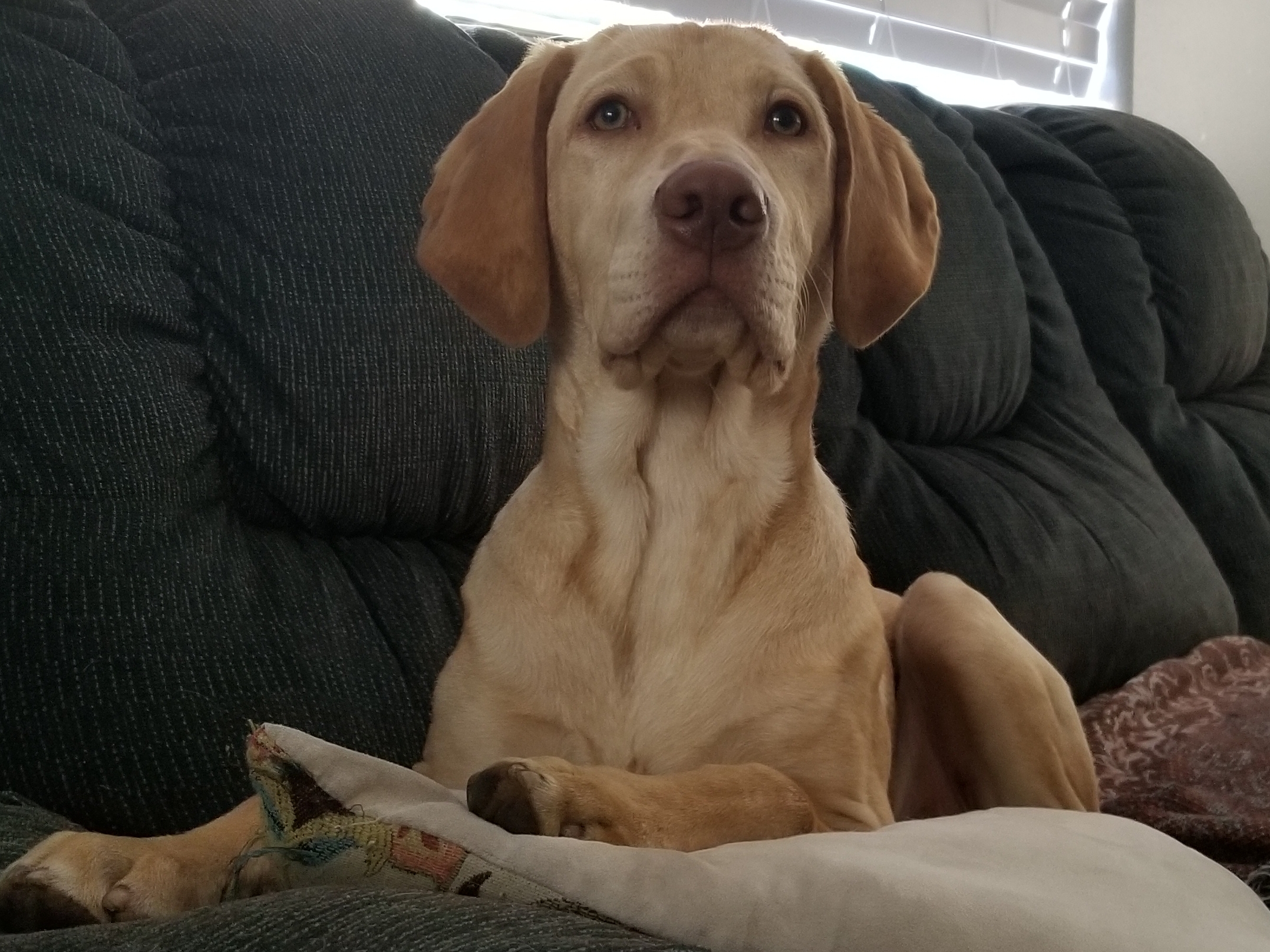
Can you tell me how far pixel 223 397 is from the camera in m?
1.40

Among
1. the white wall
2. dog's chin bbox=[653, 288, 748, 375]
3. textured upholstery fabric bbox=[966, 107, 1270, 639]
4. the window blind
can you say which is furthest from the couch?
the white wall

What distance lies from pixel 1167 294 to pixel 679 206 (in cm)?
229

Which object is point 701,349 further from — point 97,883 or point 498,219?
point 97,883

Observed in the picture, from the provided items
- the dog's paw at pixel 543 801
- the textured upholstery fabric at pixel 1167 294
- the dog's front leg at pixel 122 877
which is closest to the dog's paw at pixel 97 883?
the dog's front leg at pixel 122 877

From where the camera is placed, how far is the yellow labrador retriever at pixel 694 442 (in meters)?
1.19

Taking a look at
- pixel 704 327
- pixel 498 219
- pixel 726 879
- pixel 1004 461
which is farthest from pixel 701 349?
pixel 1004 461

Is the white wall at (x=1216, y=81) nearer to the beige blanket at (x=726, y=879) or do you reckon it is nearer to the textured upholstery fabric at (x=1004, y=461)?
the textured upholstery fabric at (x=1004, y=461)

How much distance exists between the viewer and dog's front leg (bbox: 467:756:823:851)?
2.72 ft

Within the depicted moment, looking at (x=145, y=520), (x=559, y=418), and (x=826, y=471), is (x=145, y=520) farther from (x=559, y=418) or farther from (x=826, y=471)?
(x=826, y=471)

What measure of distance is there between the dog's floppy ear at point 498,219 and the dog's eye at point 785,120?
0.31 meters

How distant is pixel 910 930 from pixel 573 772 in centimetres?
31

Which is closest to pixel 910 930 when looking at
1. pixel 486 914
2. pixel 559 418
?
pixel 486 914

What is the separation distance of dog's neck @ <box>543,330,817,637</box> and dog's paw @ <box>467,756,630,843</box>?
1.36 feet

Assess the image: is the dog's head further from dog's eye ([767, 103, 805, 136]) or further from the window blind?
the window blind
